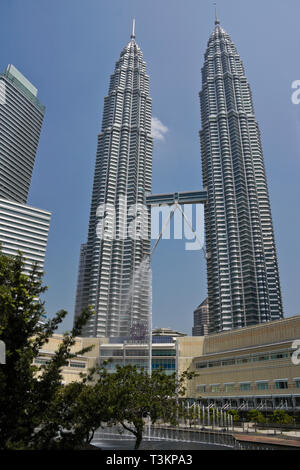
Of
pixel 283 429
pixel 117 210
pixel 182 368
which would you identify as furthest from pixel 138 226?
pixel 283 429

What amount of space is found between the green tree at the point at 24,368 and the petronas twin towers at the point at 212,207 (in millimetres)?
127495

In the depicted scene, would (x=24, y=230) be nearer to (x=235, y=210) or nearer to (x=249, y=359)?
(x=235, y=210)

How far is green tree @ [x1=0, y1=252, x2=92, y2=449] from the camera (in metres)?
11.9

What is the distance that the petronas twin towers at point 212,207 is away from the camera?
456ft

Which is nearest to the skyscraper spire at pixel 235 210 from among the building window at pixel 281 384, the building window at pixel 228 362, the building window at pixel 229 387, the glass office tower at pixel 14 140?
the building window at pixel 228 362

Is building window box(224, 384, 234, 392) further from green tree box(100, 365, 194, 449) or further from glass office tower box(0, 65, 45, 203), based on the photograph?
glass office tower box(0, 65, 45, 203)

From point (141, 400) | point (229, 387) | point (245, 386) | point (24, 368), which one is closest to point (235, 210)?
point (229, 387)

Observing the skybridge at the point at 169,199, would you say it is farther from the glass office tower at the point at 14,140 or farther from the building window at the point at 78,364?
the building window at the point at 78,364

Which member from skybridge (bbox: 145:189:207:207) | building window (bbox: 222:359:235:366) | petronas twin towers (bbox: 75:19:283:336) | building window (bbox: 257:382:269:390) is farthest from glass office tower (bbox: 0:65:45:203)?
building window (bbox: 257:382:269:390)

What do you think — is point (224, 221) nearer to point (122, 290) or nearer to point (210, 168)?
point (210, 168)

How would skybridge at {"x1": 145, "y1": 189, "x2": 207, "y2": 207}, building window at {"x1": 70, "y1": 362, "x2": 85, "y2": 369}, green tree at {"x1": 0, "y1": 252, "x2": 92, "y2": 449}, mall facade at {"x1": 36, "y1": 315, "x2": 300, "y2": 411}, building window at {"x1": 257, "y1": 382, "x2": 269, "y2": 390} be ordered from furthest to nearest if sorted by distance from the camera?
skybridge at {"x1": 145, "y1": 189, "x2": 207, "y2": 207} < building window at {"x1": 70, "y1": 362, "x2": 85, "y2": 369} < building window at {"x1": 257, "y1": 382, "x2": 269, "y2": 390} < mall facade at {"x1": 36, "y1": 315, "x2": 300, "y2": 411} < green tree at {"x1": 0, "y1": 252, "x2": 92, "y2": 449}

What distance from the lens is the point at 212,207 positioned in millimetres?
156750

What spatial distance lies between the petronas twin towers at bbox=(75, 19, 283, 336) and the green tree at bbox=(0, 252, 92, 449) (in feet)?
418

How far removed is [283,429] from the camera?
1875 inches
